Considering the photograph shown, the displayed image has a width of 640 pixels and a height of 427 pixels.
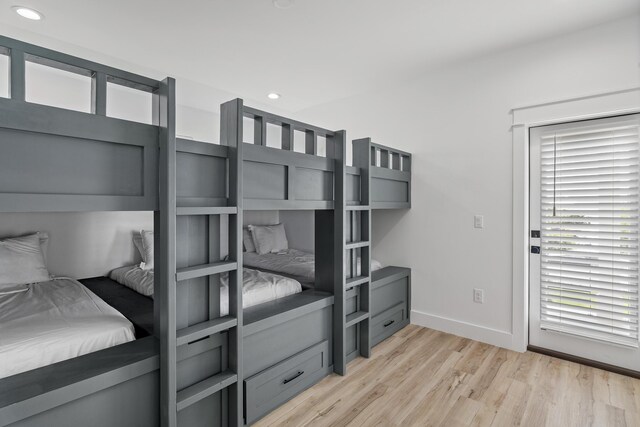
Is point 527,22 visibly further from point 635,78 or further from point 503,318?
point 503,318

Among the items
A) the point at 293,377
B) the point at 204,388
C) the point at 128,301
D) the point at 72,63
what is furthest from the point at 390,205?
the point at 72,63

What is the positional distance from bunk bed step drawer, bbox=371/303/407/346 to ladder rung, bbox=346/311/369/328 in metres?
0.24

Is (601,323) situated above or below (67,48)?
below

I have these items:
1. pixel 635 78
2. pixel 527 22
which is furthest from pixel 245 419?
pixel 635 78

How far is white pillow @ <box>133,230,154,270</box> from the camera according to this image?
10.2 feet

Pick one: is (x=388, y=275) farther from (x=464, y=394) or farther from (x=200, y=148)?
(x=200, y=148)

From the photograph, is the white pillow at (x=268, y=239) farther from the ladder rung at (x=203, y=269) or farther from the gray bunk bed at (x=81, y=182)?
the gray bunk bed at (x=81, y=182)

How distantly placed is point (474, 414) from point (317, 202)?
1596 mm

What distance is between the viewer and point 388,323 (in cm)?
306

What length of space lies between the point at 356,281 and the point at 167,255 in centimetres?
149

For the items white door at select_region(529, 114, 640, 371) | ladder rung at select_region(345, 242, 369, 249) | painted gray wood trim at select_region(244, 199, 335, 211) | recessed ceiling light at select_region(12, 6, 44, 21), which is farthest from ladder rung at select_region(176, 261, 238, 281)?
white door at select_region(529, 114, 640, 371)

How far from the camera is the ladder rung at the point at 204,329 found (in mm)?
1507

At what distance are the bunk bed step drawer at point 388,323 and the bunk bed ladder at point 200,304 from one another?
143 centimetres

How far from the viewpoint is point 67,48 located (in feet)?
8.84
